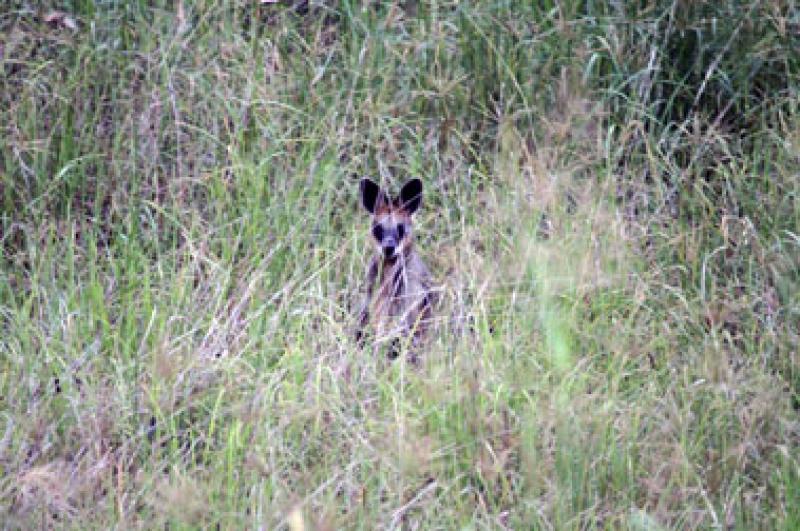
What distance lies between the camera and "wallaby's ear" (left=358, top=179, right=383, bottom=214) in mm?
6652

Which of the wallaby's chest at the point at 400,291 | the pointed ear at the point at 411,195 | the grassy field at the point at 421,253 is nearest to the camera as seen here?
the grassy field at the point at 421,253

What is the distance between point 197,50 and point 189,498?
3.48 m

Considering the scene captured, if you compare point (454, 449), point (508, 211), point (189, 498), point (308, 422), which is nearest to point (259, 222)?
point (508, 211)

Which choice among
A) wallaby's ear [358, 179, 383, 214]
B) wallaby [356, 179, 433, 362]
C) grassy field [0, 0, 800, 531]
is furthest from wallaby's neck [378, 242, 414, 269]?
wallaby's ear [358, 179, 383, 214]

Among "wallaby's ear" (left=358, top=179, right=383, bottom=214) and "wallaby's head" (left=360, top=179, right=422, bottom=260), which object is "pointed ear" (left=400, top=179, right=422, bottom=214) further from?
"wallaby's ear" (left=358, top=179, right=383, bottom=214)

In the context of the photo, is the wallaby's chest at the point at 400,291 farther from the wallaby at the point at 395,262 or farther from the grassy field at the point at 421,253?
the grassy field at the point at 421,253

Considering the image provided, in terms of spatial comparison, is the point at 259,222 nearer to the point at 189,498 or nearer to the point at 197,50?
the point at 197,50

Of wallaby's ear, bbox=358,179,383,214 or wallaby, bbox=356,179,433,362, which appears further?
wallaby's ear, bbox=358,179,383,214

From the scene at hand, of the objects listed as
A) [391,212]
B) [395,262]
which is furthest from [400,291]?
[391,212]

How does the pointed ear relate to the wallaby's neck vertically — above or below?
above

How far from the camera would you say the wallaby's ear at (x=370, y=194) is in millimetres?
6652

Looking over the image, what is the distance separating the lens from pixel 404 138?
7141mm

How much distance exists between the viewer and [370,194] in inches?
264

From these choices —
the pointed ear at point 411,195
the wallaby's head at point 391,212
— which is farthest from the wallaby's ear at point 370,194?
the pointed ear at point 411,195
